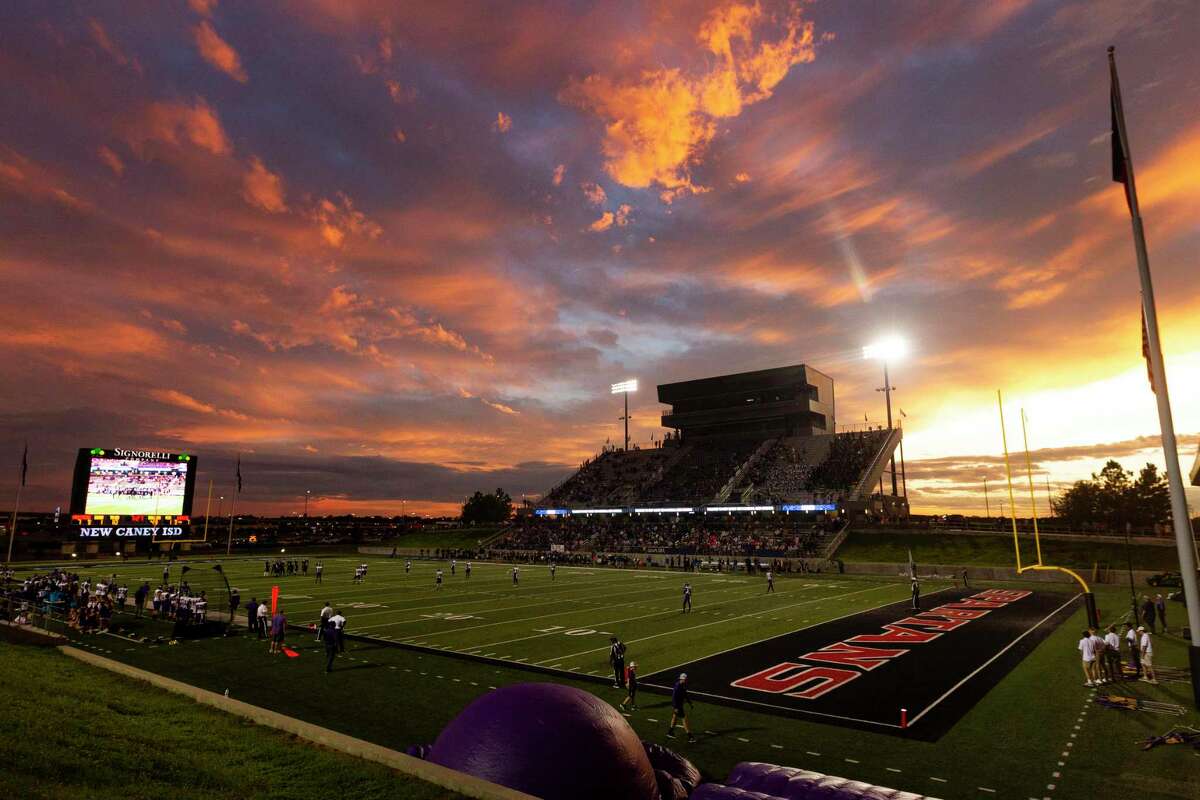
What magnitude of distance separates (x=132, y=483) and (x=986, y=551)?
222ft

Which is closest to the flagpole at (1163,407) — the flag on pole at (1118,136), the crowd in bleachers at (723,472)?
the flag on pole at (1118,136)

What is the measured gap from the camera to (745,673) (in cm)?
1741

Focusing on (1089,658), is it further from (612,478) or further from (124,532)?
(612,478)

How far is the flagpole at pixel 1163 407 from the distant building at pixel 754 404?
7467cm

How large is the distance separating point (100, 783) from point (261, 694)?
8540mm

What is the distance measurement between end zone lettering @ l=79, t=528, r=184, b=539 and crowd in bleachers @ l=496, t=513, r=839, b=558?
116ft

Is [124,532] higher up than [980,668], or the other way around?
[124,532]

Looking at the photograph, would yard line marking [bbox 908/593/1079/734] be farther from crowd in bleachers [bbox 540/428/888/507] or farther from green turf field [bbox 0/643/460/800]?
crowd in bleachers [bbox 540/428/888/507]

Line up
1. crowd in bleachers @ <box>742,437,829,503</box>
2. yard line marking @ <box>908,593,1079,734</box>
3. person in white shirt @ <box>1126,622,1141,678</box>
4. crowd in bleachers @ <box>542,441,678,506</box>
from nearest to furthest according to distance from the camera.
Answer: yard line marking @ <box>908,593,1079,734</box> < person in white shirt @ <box>1126,622,1141,678</box> < crowd in bleachers @ <box>742,437,829,503</box> < crowd in bleachers @ <box>542,441,678,506</box>

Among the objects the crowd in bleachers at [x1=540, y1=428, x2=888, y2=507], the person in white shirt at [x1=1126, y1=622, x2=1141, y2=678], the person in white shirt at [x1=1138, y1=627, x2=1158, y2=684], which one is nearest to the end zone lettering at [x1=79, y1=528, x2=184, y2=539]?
the crowd in bleachers at [x1=540, y1=428, x2=888, y2=507]

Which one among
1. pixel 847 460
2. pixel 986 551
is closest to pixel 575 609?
pixel 986 551

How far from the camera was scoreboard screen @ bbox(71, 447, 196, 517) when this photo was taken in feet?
156

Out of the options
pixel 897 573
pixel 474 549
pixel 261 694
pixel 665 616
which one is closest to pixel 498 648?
pixel 261 694

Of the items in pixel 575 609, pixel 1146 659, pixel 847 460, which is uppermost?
pixel 847 460
